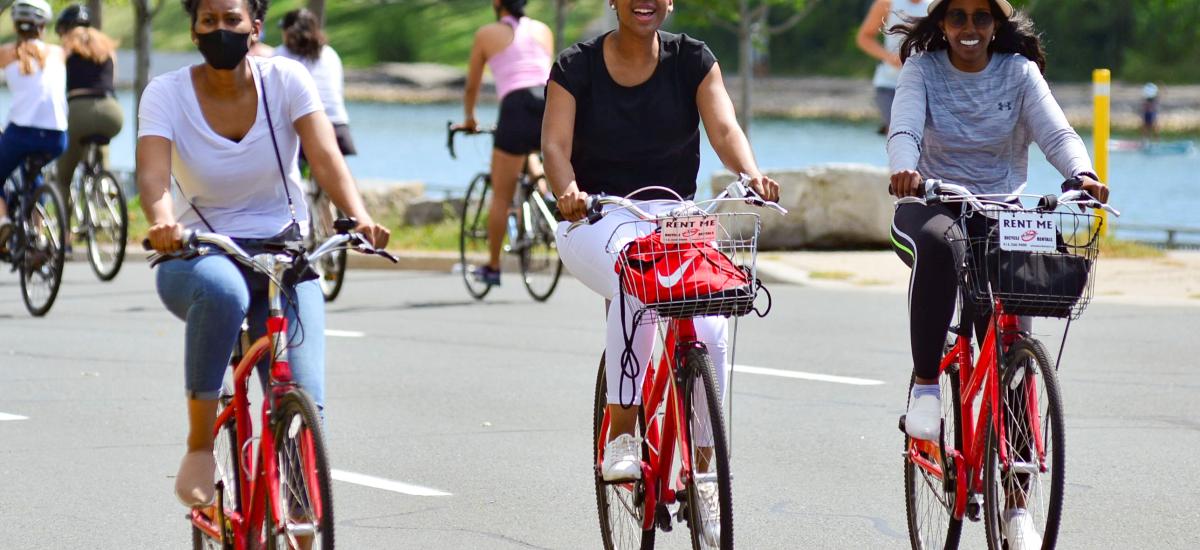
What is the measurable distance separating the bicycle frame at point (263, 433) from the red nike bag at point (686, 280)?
83 centimetres

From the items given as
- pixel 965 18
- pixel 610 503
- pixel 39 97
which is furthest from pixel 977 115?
pixel 39 97

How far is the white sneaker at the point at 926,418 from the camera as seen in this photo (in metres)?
4.98

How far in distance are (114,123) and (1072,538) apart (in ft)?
29.8

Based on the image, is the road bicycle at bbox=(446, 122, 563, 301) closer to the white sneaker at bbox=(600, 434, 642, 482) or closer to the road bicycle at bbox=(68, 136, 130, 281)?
the road bicycle at bbox=(68, 136, 130, 281)

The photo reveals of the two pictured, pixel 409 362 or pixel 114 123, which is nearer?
pixel 409 362

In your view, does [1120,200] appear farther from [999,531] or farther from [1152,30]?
[1152,30]

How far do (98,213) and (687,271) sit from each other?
9341 millimetres

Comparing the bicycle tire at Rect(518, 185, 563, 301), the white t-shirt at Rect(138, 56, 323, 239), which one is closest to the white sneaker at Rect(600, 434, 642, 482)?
the white t-shirt at Rect(138, 56, 323, 239)

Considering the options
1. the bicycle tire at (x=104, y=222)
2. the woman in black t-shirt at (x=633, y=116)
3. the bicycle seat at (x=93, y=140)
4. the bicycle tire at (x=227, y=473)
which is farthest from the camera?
the bicycle seat at (x=93, y=140)

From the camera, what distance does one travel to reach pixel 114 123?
13188 mm

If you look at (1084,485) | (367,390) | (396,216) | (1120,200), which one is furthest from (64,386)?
(1120,200)

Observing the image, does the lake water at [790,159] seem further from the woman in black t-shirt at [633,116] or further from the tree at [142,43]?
the woman in black t-shirt at [633,116]

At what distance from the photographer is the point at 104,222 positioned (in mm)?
13047

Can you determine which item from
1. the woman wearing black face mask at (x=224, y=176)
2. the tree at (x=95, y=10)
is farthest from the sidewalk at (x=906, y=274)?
the tree at (x=95, y=10)
